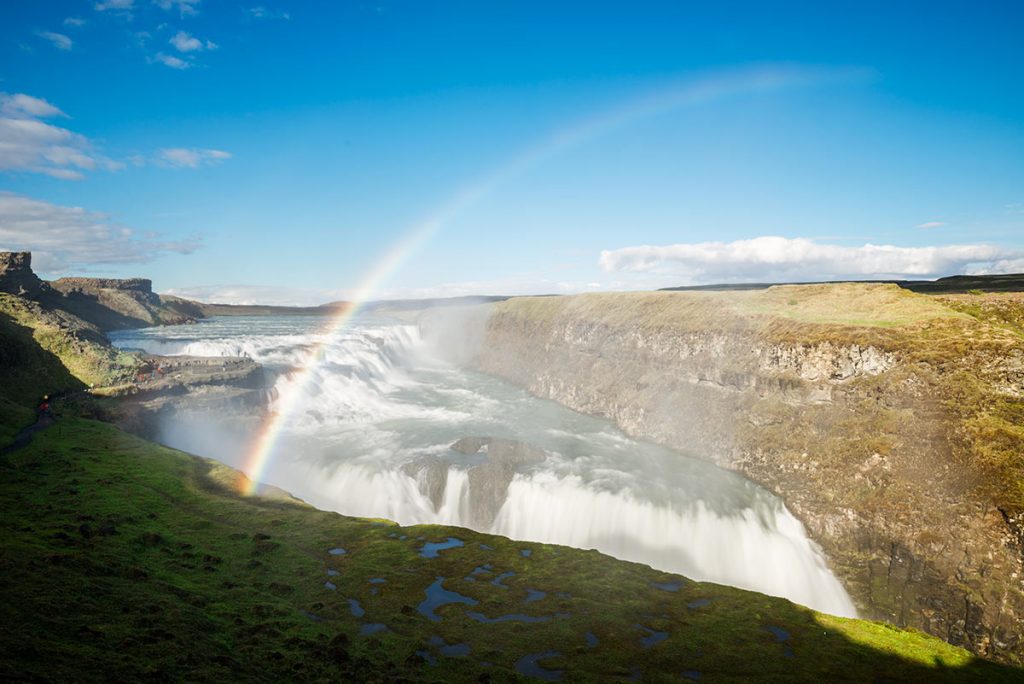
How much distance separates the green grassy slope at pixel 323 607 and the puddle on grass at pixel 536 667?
0.25 meters

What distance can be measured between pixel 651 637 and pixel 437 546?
12045 mm

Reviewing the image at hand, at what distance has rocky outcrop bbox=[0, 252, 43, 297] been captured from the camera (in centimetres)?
7731

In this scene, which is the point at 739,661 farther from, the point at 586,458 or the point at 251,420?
the point at 251,420

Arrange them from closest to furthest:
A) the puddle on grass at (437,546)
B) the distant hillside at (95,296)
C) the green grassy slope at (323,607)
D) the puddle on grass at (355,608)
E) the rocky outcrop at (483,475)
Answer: the green grassy slope at (323,607) → the puddle on grass at (355,608) → the puddle on grass at (437,546) → the rocky outcrop at (483,475) → the distant hillside at (95,296)

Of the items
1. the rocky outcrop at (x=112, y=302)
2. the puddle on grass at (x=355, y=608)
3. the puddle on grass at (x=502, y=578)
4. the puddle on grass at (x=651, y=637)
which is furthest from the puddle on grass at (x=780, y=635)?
the rocky outcrop at (x=112, y=302)

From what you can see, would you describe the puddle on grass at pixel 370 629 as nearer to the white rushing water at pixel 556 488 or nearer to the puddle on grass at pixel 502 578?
the puddle on grass at pixel 502 578

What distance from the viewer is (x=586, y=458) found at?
147 feet

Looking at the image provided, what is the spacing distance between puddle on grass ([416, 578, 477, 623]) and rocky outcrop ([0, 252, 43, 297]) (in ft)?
306

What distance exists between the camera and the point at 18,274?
84.1 m

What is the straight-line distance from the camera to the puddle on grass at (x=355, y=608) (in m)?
18.4

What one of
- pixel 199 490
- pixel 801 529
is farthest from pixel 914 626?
pixel 199 490

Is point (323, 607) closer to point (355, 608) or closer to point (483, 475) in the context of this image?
point (355, 608)

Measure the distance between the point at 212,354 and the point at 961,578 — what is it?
3582 inches

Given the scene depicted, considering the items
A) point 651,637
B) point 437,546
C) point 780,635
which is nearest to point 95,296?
point 437,546
